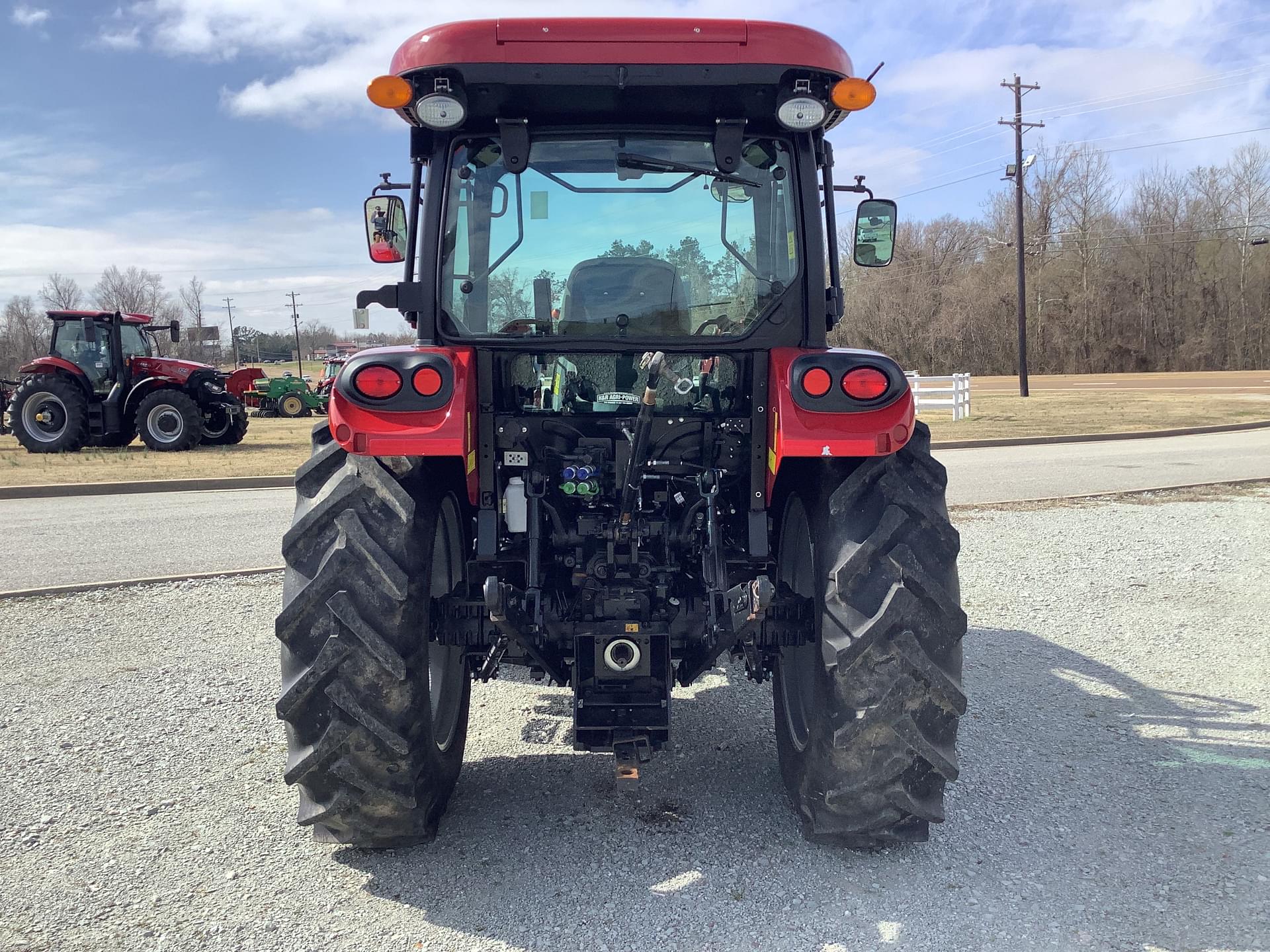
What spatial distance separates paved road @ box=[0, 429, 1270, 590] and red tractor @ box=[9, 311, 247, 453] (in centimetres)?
623

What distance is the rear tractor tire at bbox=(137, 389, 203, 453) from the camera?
17.8 meters

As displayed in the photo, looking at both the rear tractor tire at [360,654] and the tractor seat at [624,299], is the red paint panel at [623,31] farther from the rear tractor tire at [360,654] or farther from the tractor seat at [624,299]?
the rear tractor tire at [360,654]

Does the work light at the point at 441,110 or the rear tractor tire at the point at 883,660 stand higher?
the work light at the point at 441,110

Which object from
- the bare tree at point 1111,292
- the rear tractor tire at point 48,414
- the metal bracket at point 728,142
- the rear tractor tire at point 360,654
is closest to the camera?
the rear tractor tire at point 360,654

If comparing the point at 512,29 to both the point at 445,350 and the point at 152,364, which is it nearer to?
the point at 445,350

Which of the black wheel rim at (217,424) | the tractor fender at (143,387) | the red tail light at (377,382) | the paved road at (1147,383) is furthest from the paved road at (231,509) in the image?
the paved road at (1147,383)

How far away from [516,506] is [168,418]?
16.9 meters

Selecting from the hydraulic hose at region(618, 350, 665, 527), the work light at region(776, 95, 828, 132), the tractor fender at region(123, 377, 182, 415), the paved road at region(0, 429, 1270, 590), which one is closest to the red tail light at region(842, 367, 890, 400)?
the hydraulic hose at region(618, 350, 665, 527)

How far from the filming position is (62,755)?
405 cm

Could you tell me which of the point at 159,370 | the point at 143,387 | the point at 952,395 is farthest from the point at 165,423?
the point at 952,395

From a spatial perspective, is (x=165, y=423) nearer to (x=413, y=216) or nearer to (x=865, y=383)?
(x=413, y=216)

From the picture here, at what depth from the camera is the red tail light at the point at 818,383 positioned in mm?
2990

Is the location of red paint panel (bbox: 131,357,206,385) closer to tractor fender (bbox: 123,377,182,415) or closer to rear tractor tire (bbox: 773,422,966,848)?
tractor fender (bbox: 123,377,182,415)

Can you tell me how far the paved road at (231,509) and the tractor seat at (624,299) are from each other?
5.28 metres
